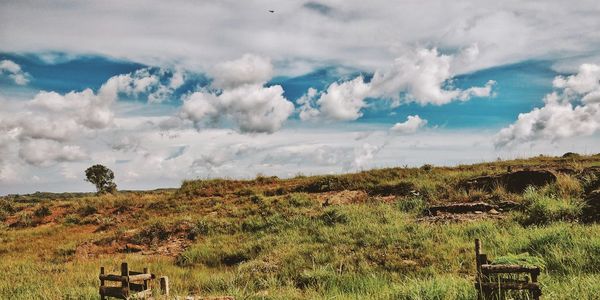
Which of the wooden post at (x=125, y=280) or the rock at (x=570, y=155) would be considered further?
the rock at (x=570, y=155)

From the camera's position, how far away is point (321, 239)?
51.0 feet

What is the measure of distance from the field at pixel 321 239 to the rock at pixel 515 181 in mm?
Result: 423

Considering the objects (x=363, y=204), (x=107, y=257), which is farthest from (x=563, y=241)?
(x=107, y=257)

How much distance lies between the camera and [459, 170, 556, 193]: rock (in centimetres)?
1858

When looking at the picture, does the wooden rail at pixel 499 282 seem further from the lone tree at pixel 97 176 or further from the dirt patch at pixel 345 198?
the lone tree at pixel 97 176

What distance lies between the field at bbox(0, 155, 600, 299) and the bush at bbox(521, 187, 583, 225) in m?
0.05

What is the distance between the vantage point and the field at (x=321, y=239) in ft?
33.7

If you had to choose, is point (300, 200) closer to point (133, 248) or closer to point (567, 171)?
point (133, 248)

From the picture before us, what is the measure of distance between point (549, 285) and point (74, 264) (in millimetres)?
14768

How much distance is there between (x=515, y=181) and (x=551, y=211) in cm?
494

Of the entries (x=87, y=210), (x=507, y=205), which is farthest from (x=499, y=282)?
(x=87, y=210)

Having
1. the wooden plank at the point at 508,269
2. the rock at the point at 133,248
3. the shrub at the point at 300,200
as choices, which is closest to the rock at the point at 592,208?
the wooden plank at the point at 508,269

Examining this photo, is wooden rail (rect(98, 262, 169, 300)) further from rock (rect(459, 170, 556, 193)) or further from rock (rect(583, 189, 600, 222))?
rock (rect(459, 170, 556, 193))

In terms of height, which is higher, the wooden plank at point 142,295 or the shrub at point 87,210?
the shrub at point 87,210
